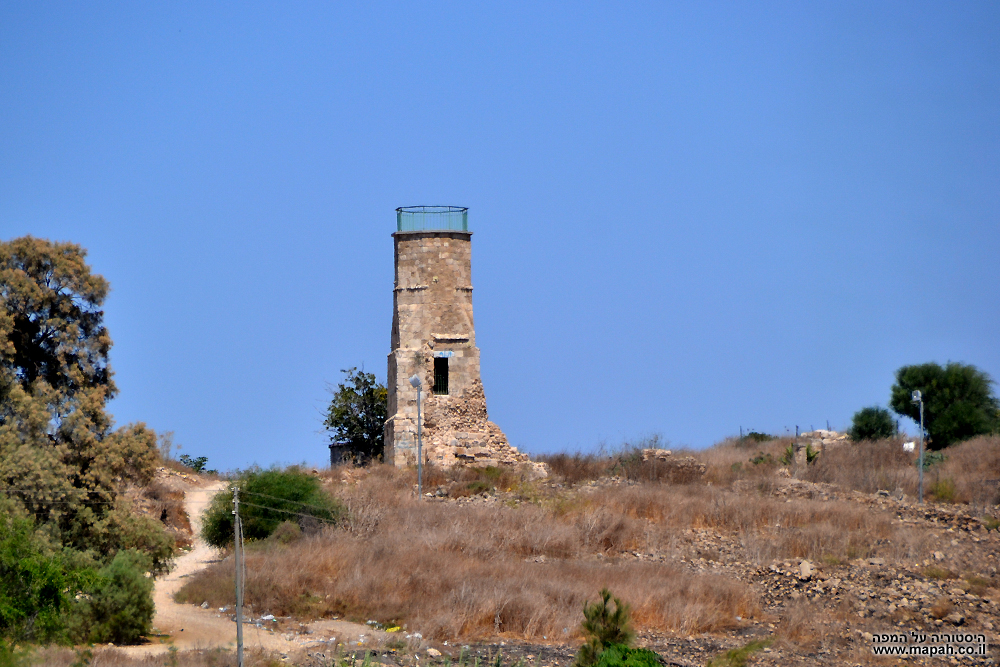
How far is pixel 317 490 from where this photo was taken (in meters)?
22.2

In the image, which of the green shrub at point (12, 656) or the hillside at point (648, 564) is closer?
the green shrub at point (12, 656)

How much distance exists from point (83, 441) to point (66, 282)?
2419 millimetres

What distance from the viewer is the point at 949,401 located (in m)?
39.7

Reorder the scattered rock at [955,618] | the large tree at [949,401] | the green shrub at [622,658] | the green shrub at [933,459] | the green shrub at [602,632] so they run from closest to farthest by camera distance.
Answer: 1. the green shrub at [622,658]
2. the green shrub at [602,632]
3. the scattered rock at [955,618]
4. the green shrub at [933,459]
5. the large tree at [949,401]

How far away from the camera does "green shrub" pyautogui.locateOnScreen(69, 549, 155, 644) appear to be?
558 inches

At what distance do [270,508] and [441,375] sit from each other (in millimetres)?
9712

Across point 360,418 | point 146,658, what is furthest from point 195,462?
point 146,658

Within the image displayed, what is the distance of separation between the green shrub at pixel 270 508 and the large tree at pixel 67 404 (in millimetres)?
4398

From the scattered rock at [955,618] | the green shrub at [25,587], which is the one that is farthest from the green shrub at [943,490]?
the green shrub at [25,587]

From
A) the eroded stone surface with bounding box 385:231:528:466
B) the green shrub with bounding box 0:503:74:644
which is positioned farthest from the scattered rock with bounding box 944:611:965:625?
the eroded stone surface with bounding box 385:231:528:466

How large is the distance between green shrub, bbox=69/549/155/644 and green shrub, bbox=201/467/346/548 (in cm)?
618

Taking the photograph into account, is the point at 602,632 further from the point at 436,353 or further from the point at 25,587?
the point at 436,353

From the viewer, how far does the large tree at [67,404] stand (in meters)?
15.7

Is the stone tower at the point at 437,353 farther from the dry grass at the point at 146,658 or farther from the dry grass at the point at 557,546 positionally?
the dry grass at the point at 146,658
